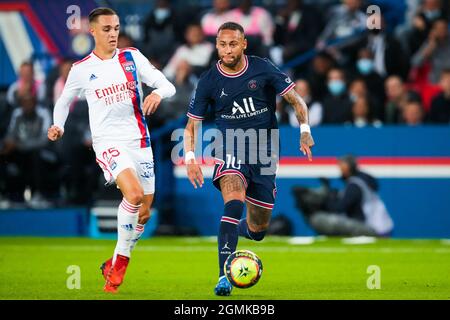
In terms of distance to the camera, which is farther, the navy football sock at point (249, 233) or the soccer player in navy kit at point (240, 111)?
the navy football sock at point (249, 233)

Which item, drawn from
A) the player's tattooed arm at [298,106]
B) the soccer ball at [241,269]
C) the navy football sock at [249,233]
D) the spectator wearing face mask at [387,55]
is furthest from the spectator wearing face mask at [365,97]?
the soccer ball at [241,269]

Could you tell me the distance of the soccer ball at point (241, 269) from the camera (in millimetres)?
9836

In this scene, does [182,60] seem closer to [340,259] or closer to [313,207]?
[313,207]

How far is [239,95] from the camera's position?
1068 cm

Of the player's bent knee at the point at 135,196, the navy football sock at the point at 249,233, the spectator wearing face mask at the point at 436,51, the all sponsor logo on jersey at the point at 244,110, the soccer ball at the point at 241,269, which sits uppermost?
the spectator wearing face mask at the point at 436,51

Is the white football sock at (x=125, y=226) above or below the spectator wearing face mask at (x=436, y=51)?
below

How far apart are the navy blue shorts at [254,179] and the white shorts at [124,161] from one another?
662 millimetres

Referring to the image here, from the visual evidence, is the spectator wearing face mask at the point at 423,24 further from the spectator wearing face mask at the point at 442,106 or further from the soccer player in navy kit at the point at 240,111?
the soccer player in navy kit at the point at 240,111

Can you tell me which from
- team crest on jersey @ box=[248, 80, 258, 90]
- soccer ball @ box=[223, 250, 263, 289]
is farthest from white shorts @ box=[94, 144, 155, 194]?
soccer ball @ box=[223, 250, 263, 289]

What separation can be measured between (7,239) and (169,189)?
2.77m

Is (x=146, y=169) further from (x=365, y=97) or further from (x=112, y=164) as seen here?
(x=365, y=97)

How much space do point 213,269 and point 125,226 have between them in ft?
9.04

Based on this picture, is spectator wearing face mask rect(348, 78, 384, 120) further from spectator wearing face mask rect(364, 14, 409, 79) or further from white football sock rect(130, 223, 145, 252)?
white football sock rect(130, 223, 145, 252)

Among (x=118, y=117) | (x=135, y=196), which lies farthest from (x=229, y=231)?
(x=118, y=117)
